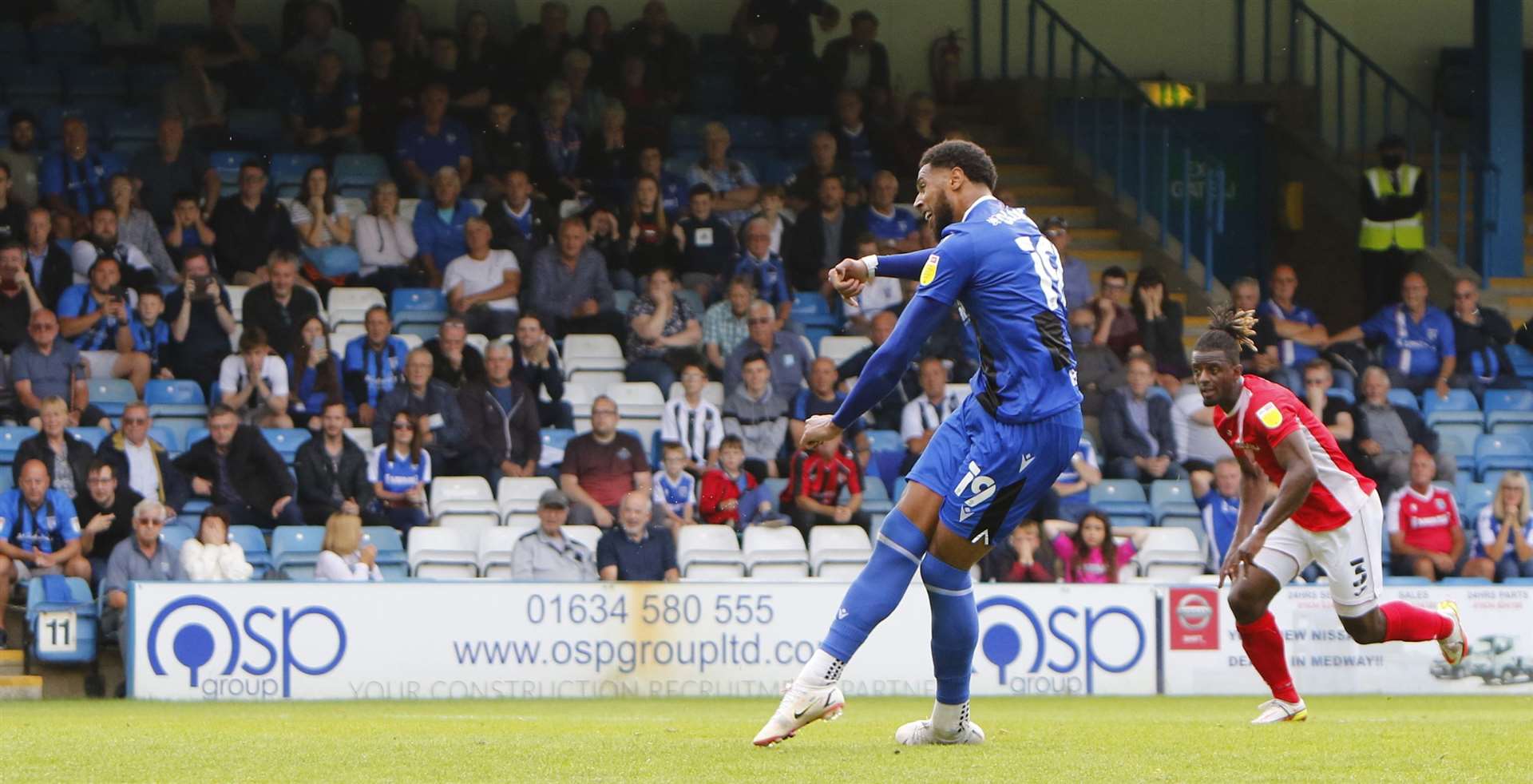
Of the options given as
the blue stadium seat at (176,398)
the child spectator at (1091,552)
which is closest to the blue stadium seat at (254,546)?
the blue stadium seat at (176,398)

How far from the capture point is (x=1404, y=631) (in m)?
9.23

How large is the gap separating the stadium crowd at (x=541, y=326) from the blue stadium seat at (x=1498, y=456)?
0.08 metres

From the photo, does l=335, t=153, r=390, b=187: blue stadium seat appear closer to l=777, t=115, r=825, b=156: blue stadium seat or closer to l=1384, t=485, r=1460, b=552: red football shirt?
l=777, t=115, r=825, b=156: blue stadium seat

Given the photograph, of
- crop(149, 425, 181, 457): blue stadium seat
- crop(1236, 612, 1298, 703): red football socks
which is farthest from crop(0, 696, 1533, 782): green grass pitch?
crop(149, 425, 181, 457): blue stadium seat

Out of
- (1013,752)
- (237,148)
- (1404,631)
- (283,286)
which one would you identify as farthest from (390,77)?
(1013,752)

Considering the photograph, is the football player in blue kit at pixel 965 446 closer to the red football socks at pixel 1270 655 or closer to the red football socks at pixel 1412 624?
the red football socks at pixel 1270 655

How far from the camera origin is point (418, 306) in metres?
16.5

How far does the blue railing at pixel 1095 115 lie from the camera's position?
20953mm

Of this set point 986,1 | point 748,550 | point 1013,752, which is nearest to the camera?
point 1013,752

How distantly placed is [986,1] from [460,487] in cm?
950

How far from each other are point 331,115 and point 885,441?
5.66 metres

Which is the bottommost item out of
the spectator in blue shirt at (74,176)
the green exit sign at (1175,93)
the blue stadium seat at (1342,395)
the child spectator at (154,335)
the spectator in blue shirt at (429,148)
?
the blue stadium seat at (1342,395)

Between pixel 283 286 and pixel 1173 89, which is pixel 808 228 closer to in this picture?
pixel 283 286

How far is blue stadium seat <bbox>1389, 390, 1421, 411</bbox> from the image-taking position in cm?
1697
